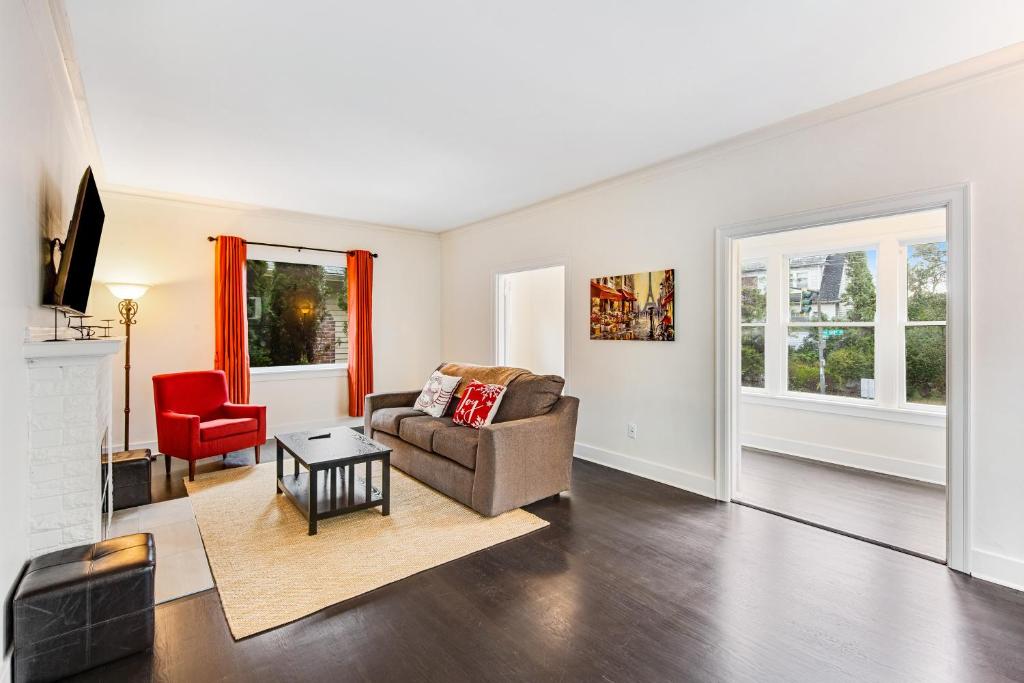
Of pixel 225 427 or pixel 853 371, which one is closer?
pixel 225 427

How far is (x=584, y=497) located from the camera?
141 inches

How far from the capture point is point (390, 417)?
14.0ft

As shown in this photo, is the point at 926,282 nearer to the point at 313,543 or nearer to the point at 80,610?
the point at 313,543

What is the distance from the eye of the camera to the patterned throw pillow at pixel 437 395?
13.8 ft

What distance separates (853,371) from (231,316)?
20.3 feet

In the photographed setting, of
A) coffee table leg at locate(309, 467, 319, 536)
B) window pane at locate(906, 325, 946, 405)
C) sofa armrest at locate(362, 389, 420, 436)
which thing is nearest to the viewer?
coffee table leg at locate(309, 467, 319, 536)

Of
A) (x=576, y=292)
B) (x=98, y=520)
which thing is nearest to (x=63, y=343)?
(x=98, y=520)

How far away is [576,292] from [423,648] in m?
3.37

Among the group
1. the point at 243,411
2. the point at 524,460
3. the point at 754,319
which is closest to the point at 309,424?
the point at 243,411

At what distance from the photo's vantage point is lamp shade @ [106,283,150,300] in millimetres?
4141

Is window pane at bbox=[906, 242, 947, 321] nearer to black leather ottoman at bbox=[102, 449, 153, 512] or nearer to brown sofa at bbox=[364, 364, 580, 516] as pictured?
brown sofa at bbox=[364, 364, 580, 516]

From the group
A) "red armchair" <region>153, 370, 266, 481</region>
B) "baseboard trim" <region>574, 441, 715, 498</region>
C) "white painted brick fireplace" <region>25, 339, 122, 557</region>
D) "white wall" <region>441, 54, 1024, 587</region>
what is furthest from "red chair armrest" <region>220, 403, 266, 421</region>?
"baseboard trim" <region>574, 441, 715, 498</region>

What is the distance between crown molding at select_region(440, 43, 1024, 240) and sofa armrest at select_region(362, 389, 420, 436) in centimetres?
268

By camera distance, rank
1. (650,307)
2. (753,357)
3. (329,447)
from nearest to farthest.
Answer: (329,447) < (650,307) < (753,357)
